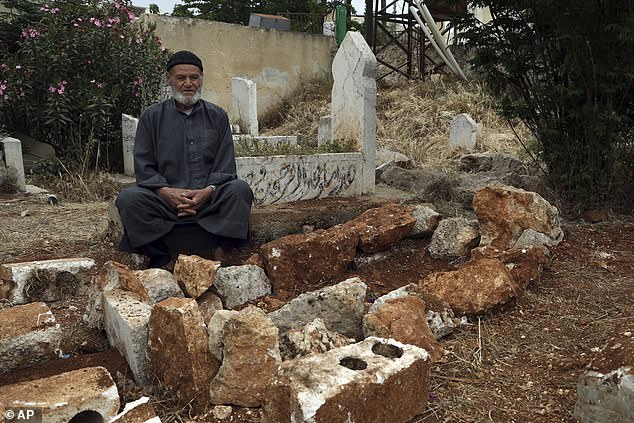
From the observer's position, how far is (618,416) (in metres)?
1.99

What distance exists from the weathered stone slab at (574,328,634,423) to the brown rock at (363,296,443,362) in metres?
0.68

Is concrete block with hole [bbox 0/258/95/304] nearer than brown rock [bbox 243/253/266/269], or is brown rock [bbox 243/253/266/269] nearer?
concrete block with hole [bbox 0/258/95/304]

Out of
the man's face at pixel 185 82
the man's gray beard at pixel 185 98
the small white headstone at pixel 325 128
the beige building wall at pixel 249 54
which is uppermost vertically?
the beige building wall at pixel 249 54

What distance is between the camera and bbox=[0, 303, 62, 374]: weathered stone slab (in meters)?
2.43

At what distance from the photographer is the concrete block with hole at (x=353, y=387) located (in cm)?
188

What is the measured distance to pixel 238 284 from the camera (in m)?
3.37

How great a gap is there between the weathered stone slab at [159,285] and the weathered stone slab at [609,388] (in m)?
2.01

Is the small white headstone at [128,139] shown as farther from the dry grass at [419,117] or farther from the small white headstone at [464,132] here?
the small white headstone at [464,132]

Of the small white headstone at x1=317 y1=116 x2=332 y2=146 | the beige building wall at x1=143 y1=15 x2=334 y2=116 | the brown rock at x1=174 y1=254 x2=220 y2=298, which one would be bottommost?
the brown rock at x1=174 y1=254 x2=220 y2=298

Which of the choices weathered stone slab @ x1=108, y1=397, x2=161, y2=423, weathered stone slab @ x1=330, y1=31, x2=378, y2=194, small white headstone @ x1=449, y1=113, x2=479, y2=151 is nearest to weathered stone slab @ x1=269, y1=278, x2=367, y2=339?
weathered stone slab @ x1=108, y1=397, x2=161, y2=423

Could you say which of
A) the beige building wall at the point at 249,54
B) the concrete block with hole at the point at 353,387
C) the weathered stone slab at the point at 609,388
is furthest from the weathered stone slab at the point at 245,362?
the beige building wall at the point at 249,54

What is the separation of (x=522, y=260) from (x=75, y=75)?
23.2ft

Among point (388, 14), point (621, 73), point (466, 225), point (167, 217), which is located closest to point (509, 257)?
point (466, 225)

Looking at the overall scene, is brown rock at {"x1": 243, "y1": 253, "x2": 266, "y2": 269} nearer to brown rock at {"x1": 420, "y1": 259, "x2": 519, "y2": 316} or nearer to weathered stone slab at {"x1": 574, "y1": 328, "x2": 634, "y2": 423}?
brown rock at {"x1": 420, "y1": 259, "x2": 519, "y2": 316}
